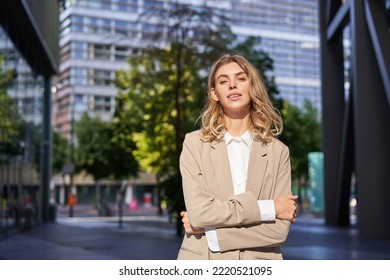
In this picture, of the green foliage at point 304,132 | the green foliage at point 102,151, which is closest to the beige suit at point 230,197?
the green foliage at point 102,151

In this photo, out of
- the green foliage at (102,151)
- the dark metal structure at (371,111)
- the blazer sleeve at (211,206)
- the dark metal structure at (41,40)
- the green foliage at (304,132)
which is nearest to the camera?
the blazer sleeve at (211,206)

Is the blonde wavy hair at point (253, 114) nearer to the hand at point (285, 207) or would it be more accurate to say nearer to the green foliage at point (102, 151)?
the hand at point (285, 207)

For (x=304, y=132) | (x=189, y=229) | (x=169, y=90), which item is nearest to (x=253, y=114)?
(x=189, y=229)

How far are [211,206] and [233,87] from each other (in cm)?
40

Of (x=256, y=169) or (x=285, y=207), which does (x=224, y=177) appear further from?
(x=285, y=207)

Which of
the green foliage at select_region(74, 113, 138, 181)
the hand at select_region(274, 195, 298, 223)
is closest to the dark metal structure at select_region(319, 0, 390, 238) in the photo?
the hand at select_region(274, 195, 298, 223)

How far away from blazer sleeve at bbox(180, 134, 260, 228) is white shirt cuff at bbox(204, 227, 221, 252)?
29mm

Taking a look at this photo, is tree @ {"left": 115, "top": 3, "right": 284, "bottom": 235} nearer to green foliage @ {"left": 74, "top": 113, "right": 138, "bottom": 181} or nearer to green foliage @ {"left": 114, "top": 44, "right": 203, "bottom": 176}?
green foliage @ {"left": 114, "top": 44, "right": 203, "bottom": 176}

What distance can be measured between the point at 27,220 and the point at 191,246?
20296 mm

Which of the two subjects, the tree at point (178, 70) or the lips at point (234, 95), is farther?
the tree at point (178, 70)

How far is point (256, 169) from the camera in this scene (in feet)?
5.99

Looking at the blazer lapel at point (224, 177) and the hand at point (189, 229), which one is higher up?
the blazer lapel at point (224, 177)

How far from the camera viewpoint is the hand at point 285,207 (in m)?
1.76
